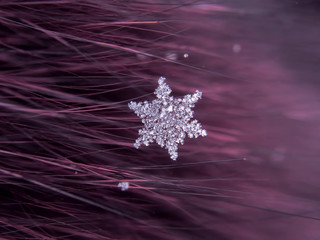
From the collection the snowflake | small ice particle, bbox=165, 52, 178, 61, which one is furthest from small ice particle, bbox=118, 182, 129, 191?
small ice particle, bbox=165, 52, 178, 61

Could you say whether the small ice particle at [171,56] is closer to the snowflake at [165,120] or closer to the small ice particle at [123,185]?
the snowflake at [165,120]

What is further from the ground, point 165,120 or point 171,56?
point 171,56

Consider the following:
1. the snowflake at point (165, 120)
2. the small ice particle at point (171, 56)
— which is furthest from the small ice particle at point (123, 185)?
the small ice particle at point (171, 56)

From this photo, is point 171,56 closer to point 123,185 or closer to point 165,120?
point 165,120

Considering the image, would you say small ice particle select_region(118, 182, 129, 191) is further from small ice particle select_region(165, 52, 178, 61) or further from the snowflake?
small ice particle select_region(165, 52, 178, 61)

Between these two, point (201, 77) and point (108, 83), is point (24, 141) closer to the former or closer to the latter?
point (108, 83)

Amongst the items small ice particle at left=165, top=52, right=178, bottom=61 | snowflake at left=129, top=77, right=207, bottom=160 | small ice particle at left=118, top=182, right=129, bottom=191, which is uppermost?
small ice particle at left=165, top=52, right=178, bottom=61

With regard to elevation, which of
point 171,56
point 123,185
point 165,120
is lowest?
Answer: point 123,185

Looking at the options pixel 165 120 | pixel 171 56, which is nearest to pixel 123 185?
pixel 165 120

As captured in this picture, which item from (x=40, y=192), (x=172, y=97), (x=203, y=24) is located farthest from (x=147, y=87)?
(x=40, y=192)
